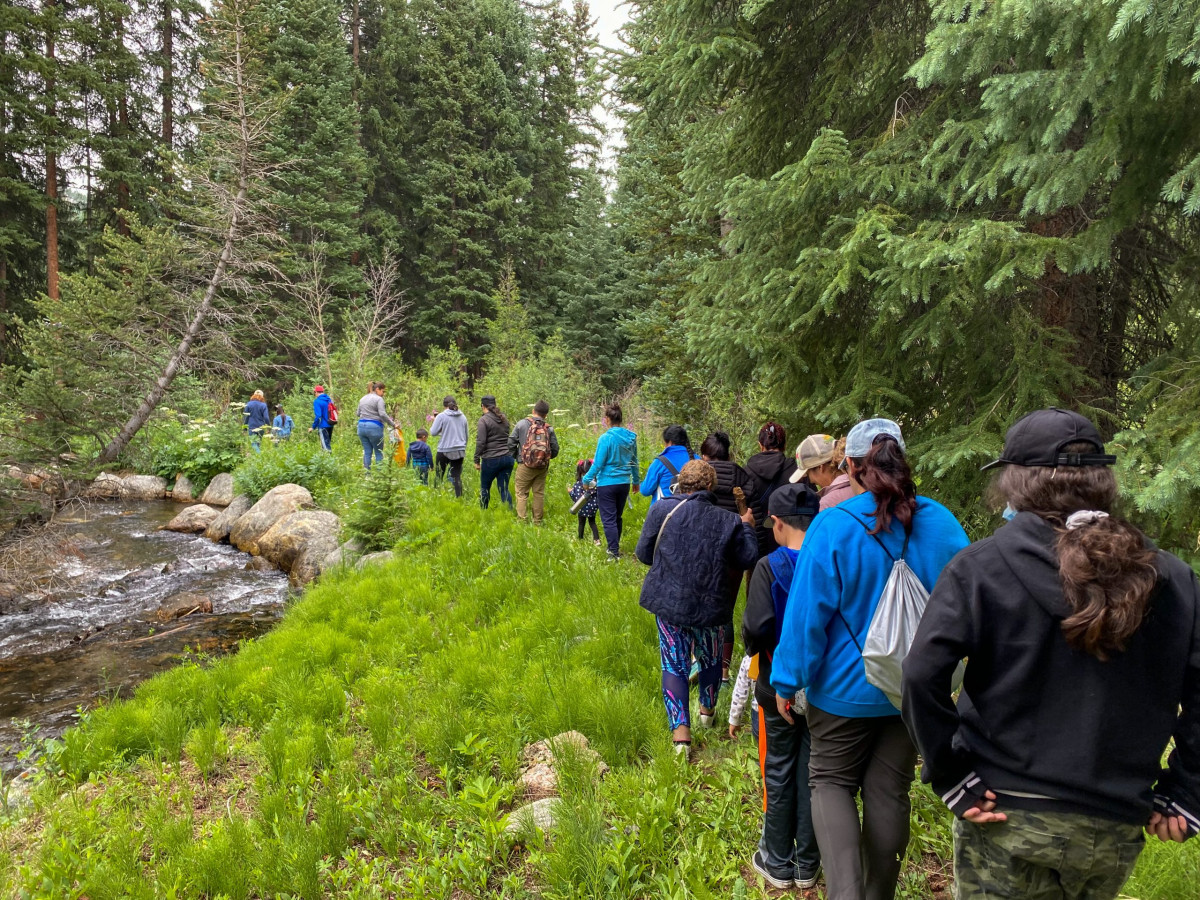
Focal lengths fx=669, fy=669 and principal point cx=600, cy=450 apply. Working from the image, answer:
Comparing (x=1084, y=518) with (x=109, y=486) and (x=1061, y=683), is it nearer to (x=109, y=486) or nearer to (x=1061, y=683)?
(x=1061, y=683)

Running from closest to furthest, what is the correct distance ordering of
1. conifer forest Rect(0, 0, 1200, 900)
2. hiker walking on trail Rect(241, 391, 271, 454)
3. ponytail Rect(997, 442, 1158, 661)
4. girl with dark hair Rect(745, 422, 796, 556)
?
ponytail Rect(997, 442, 1158, 661) < conifer forest Rect(0, 0, 1200, 900) < girl with dark hair Rect(745, 422, 796, 556) < hiker walking on trail Rect(241, 391, 271, 454)

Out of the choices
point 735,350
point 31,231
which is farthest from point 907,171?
point 31,231

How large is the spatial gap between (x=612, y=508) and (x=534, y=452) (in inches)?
64.8

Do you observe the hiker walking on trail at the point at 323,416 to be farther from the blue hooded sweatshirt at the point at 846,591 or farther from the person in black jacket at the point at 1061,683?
the person in black jacket at the point at 1061,683

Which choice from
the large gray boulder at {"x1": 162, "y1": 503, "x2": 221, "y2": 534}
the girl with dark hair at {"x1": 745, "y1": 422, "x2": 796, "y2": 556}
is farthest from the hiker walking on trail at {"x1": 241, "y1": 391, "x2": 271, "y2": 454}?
the girl with dark hair at {"x1": 745, "y1": 422, "x2": 796, "y2": 556}

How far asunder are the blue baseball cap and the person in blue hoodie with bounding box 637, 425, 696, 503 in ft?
10.3

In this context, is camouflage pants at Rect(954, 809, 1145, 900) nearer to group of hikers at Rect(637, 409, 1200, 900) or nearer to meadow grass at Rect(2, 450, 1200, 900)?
group of hikers at Rect(637, 409, 1200, 900)

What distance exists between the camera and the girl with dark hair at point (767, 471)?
4.89 m

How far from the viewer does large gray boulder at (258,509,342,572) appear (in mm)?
10438

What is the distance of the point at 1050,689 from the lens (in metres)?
1.71

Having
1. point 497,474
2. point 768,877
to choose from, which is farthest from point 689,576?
point 497,474

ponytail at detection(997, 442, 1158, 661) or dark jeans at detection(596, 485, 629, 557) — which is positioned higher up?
ponytail at detection(997, 442, 1158, 661)

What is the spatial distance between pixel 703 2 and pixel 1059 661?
Result: 543 cm

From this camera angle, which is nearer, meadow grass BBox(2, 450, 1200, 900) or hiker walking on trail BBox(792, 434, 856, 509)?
meadow grass BBox(2, 450, 1200, 900)
